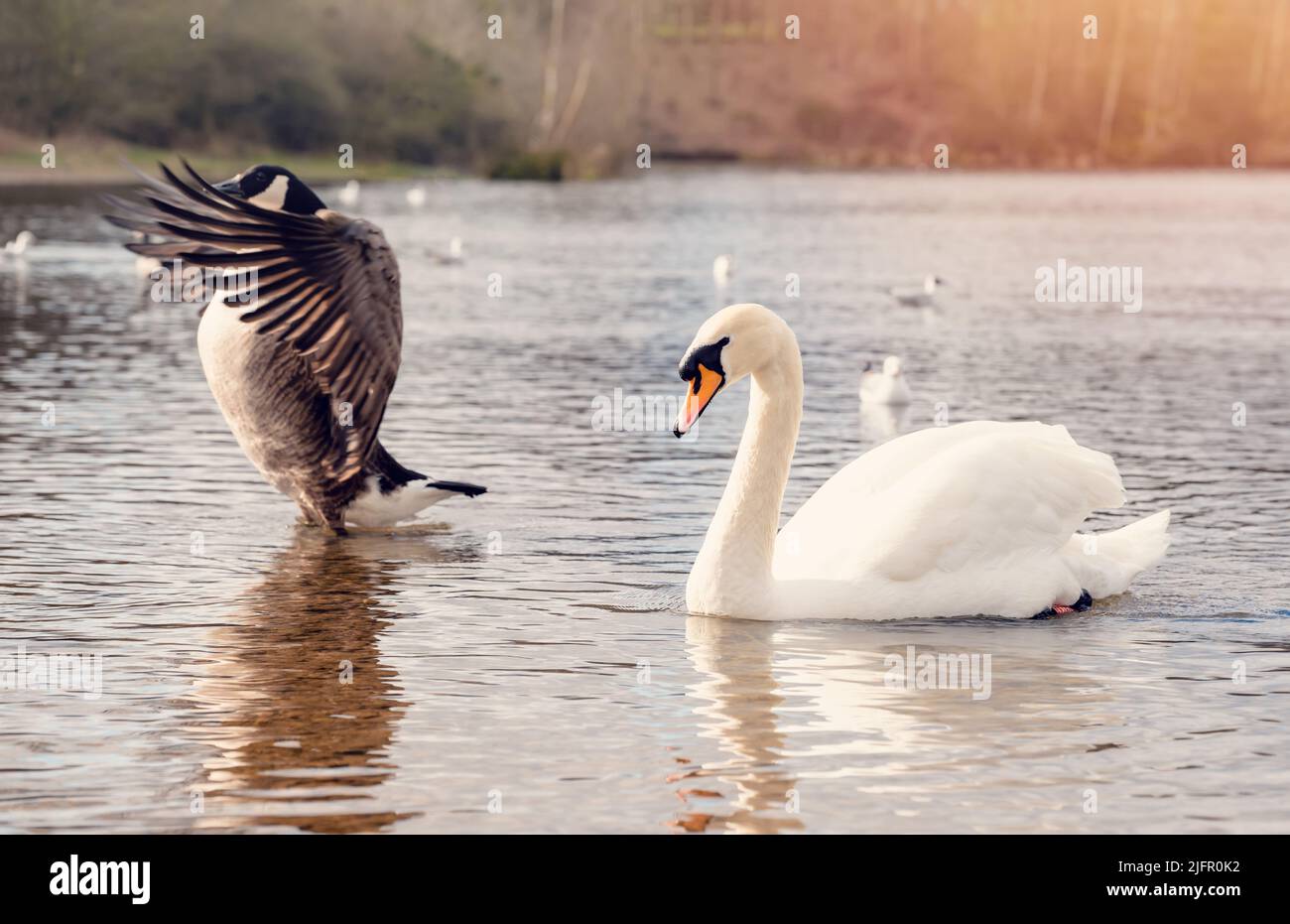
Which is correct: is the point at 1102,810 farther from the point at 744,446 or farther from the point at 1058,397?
the point at 1058,397

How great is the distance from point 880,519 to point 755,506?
0.62m

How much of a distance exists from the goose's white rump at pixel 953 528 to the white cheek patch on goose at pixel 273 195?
4003 mm

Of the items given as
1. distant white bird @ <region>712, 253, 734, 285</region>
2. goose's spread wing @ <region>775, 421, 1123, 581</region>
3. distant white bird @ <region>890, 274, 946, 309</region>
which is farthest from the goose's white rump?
distant white bird @ <region>712, 253, 734, 285</region>

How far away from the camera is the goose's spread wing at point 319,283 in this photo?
10828 mm

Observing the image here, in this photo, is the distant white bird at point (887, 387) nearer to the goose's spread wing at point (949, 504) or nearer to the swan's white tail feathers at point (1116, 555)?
the swan's white tail feathers at point (1116, 555)

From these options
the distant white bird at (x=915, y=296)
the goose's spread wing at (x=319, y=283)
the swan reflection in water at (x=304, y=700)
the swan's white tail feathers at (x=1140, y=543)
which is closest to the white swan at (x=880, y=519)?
the swan's white tail feathers at (x=1140, y=543)

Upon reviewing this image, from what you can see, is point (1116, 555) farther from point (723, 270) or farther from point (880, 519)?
point (723, 270)

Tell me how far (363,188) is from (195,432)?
6299 centimetres

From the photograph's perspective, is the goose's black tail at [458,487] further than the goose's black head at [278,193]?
Yes

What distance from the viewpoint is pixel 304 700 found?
846cm

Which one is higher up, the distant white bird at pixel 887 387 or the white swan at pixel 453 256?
the white swan at pixel 453 256

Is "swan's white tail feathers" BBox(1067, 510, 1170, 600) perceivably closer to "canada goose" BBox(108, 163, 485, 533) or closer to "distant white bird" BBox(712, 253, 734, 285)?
"canada goose" BBox(108, 163, 485, 533)

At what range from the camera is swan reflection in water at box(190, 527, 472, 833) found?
A: 696 centimetres

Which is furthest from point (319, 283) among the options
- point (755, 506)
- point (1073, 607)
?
point (1073, 607)
